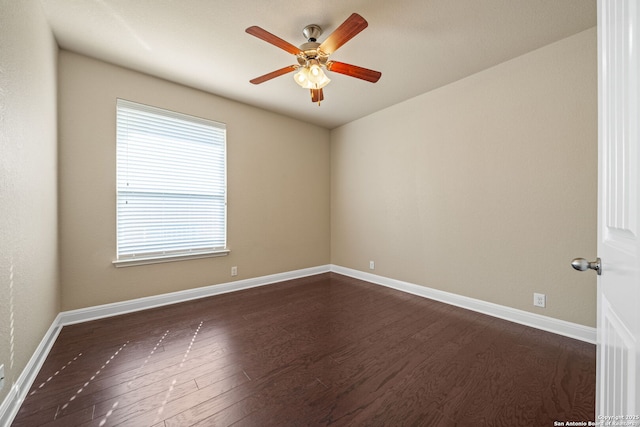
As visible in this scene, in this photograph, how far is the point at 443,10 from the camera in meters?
1.92

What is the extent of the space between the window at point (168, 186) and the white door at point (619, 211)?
3468 millimetres

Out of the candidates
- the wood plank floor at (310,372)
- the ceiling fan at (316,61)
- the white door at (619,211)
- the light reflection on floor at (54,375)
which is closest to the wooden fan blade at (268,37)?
the ceiling fan at (316,61)

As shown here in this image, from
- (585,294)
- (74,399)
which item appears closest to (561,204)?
(585,294)

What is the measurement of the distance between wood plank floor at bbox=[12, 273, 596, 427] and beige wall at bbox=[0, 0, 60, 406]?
402 mm

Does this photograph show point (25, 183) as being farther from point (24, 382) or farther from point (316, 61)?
point (316, 61)

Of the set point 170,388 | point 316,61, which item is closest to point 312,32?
point 316,61

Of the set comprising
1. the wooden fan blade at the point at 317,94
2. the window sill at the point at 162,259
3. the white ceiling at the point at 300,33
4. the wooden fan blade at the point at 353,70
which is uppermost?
the white ceiling at the point at 300,33

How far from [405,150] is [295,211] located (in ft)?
6.47

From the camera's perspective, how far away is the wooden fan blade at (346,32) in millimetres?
1596

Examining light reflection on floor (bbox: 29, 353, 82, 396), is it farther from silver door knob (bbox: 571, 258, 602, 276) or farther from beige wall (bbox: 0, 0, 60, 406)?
silver door knob (bbox: 571, 258, 602, 276)

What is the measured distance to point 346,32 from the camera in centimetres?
174

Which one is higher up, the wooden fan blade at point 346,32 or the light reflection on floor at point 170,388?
the wooden fan blade at point 346,32

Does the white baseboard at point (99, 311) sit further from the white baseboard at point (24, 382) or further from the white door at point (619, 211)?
the white door at point (619, 211)

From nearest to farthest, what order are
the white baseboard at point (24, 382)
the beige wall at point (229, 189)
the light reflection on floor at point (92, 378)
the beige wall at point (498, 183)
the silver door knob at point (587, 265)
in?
the silver door knob at point (587, 265) → the white baseboard at point (24, 382) → the light reflection on floor at point (92, 378) → the beige wall at point (498, 183) → the beige wall at point (229, 189)
